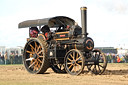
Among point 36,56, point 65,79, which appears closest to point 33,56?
point 36,56

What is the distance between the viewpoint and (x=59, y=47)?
42.9 feet

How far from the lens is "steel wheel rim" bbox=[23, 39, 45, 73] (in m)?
13.4

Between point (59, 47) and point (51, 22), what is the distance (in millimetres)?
1333

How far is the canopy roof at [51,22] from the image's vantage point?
13202 mm

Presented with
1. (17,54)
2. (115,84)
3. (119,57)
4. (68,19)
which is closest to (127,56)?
(119,57)

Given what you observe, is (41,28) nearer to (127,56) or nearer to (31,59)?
(31,59)

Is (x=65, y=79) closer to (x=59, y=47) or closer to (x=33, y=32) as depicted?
(x=59, y=47)

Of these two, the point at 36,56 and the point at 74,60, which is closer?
the point at 74,60

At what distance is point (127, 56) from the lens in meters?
37.4

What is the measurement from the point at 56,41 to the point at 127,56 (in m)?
25.7

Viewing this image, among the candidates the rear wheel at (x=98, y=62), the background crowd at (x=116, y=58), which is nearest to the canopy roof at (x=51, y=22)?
the rear wheel at (x=98, y=62)

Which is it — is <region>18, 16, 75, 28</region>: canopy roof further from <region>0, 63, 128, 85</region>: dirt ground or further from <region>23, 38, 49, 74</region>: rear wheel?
<region>0, 63, 128, 85</region>: dirt ground

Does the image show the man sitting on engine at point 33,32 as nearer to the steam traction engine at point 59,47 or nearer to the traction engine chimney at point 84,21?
the steam traction engine at point 59,47

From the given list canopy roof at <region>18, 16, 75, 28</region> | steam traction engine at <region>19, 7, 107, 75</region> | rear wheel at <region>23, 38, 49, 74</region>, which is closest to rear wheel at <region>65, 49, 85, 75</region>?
steam traction engine at <region>19, 7, 107, 75</region>
